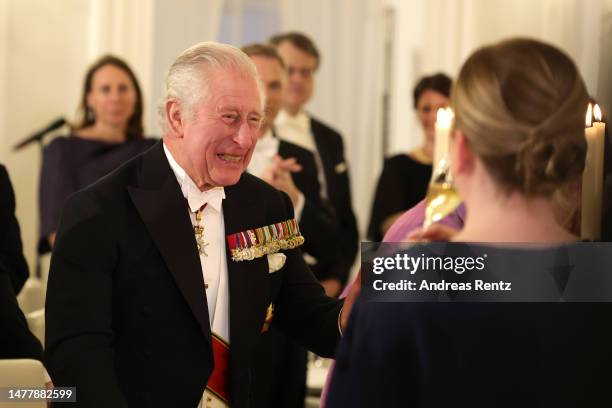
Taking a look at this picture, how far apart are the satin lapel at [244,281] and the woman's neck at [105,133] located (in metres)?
2.48

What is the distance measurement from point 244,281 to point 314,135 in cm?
257

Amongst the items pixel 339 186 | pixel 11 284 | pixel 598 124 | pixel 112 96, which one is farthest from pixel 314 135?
pixel 598 124

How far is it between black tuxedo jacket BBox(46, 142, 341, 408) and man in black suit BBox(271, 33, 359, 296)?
6.98ft

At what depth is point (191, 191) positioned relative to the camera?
2391 mm

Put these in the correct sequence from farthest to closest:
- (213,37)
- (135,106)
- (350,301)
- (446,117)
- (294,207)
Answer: (213,37)
(135,106)
(294,207)
(350,301)
(446,117)

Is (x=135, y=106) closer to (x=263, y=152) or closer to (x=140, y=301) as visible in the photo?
(x=263, y=152)

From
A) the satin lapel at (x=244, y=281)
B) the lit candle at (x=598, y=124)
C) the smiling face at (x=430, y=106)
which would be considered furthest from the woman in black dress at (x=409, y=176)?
the lit candle at (x=598, y=124)

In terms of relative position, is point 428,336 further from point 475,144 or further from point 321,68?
point 321,68

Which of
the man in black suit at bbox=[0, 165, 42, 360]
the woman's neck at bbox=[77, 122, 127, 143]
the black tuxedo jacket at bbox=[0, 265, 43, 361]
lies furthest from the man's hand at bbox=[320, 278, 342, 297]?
the black tuxedo jacket at bbox=[0, 265, 43, 361]

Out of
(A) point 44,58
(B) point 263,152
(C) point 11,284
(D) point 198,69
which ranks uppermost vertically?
(A) point 44,58

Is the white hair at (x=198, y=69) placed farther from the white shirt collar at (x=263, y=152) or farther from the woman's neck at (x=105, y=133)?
the woman's neck at (x=105, y=133)

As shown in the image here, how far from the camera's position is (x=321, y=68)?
734cm

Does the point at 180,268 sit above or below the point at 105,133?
below

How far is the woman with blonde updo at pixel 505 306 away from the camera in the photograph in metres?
1.47
